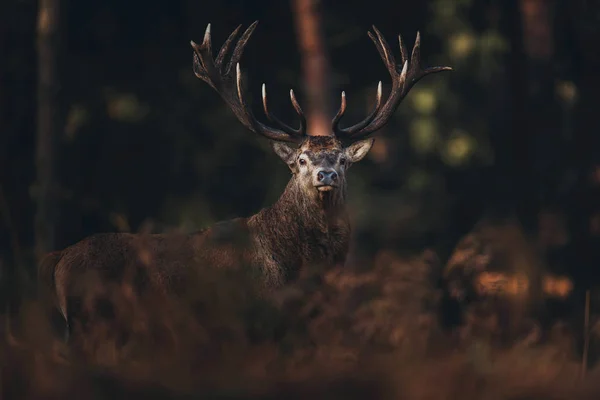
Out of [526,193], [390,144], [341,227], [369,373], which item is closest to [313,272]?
[369,373]

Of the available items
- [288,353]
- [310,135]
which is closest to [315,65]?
[310,135]

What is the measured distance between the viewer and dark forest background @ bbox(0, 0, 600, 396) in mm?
18625

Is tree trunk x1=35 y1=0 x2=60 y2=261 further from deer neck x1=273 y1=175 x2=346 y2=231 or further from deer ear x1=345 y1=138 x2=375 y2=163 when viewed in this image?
deer neck x1=273 y1=175 x2=346 y2=231

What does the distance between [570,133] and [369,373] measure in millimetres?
15674

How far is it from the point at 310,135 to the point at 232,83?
2.83 ft

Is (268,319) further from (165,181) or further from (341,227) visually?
(165,181)

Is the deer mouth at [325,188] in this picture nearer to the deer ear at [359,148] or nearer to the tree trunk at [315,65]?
the deer ear at [359,148]

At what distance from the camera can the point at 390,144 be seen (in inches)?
1061

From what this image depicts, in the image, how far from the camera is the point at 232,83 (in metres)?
10.4

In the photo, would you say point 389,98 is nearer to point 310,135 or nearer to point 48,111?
point 310,135

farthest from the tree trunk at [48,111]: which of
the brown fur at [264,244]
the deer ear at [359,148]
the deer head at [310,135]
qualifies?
the brown fur at [264,244]

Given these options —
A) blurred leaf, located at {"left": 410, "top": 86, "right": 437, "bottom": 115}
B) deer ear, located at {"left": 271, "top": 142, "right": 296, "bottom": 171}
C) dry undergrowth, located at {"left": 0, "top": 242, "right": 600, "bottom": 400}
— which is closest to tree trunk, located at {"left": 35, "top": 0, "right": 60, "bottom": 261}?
blurred leaf, located at {"left": 410, "top": 86, "right": 437, "bottom": 115}

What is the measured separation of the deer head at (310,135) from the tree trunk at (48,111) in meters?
8.40

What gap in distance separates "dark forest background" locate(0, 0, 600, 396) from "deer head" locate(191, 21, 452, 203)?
7.43 metres
